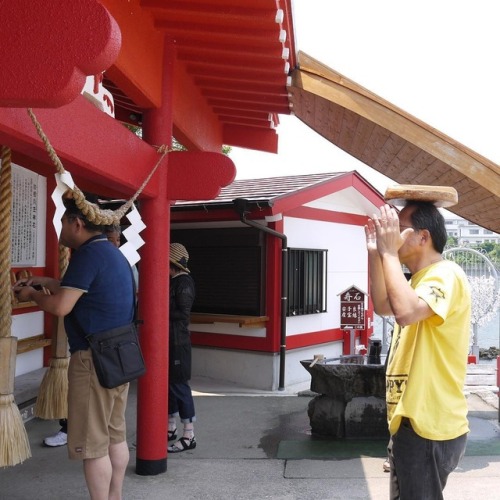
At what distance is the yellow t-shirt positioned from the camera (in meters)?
2.20

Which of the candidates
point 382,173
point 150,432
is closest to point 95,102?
point 150,432

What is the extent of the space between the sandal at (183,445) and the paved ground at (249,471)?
8 cm

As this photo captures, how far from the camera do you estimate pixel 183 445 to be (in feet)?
17.3

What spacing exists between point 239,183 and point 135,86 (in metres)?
7.36

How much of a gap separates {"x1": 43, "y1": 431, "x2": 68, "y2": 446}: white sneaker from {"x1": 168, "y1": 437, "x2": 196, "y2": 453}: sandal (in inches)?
36.3

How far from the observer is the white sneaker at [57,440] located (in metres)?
5.23

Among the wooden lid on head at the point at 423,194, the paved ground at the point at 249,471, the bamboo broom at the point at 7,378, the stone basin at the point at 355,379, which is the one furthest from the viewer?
the stone basin at the point at 355,379

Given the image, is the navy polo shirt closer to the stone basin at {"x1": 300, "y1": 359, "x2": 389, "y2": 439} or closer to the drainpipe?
the stone basin at {"x1": 300, "y1": 359, "x2": 389, "y2": 439}

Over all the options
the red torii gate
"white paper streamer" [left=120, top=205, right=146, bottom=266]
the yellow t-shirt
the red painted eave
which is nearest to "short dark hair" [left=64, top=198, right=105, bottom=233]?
the red torii gate

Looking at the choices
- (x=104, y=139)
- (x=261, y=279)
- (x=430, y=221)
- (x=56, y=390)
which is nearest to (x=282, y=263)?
(x=261, y=279)

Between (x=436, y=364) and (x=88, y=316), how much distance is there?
189 cm

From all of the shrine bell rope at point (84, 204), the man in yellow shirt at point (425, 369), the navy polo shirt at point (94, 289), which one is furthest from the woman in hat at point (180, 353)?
the man in yellow shirt at point (425, 369)

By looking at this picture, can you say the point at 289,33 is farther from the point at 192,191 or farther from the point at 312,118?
the point at 312,118

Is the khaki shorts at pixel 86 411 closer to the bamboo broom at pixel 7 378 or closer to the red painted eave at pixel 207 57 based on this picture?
the bamboo broom at pixel 7 378
